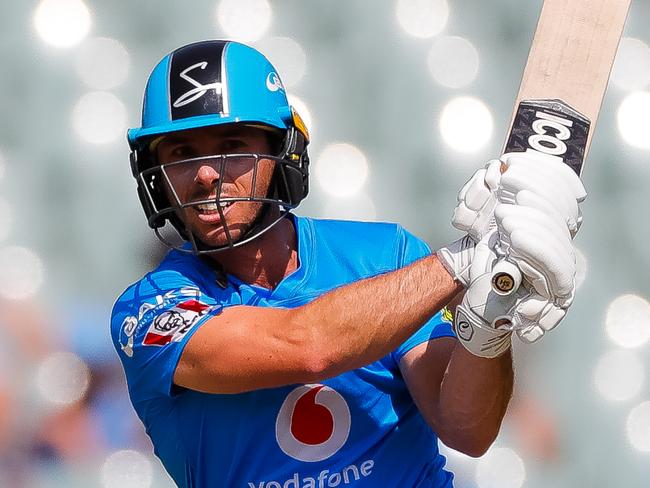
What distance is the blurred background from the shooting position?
2943mm

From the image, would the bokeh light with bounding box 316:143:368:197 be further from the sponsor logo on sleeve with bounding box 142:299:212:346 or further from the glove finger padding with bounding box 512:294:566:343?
the glove finger padding with bounding box 512:294:566:343

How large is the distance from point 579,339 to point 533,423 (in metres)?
0.24

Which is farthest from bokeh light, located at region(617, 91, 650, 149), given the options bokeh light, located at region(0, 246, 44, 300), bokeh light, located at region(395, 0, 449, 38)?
bokeh light, located at region(0, 246, 44, 300)

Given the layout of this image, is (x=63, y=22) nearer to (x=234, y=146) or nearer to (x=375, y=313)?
(x=234, y=146)

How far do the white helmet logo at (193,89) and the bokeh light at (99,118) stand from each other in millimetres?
1058

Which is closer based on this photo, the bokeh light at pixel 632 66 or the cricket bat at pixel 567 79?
the cricket bat at pixel 567 79

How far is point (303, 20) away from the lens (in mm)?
3135

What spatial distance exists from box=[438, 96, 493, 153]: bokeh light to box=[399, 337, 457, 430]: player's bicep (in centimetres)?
120

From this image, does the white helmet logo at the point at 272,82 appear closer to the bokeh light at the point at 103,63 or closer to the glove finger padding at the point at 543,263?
Answer: the glove finger padding at the point at 543,263

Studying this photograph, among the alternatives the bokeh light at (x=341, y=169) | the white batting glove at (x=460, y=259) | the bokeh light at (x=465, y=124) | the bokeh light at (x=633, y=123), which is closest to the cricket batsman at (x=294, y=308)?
the white batting glove at (x=460, y=259)

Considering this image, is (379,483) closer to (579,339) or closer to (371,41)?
(579,339)

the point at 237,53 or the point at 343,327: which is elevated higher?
the point at 237,53

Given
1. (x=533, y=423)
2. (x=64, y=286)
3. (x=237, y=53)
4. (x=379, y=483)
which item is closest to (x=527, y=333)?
(x=379, y=483)

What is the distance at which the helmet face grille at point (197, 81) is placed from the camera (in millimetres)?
1981
